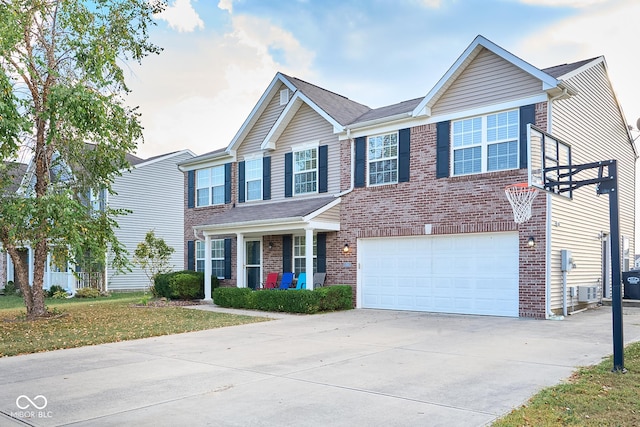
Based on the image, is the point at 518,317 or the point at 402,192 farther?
the point at 402,192

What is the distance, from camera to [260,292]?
15711 millimetres

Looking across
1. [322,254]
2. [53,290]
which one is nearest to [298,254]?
[322,254]

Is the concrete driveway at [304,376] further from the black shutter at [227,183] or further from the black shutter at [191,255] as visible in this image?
the black shutter at [191,255]

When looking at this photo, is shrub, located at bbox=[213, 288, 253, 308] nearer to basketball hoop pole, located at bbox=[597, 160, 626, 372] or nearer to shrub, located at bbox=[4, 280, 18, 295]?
basketball hoop pole, located at bbox=[597, 160, 626, 372]

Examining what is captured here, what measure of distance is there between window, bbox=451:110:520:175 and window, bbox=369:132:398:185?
6.25 feet

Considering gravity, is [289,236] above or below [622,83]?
below

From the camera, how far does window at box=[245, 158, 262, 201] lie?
63.6 ft

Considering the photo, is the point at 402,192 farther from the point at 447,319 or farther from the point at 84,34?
the point at 84,34

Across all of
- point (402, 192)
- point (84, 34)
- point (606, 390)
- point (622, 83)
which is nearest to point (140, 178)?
point (84, 34)

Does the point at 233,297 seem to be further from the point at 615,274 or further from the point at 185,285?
the point at 615,274

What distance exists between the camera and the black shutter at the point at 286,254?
57.9ft

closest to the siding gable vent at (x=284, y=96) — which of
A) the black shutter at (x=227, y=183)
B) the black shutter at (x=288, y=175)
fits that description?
the black shutter at (x=288, y=175)

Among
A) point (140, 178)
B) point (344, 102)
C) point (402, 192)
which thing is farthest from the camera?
point (140, 178)

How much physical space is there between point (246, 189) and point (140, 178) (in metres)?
8.79
